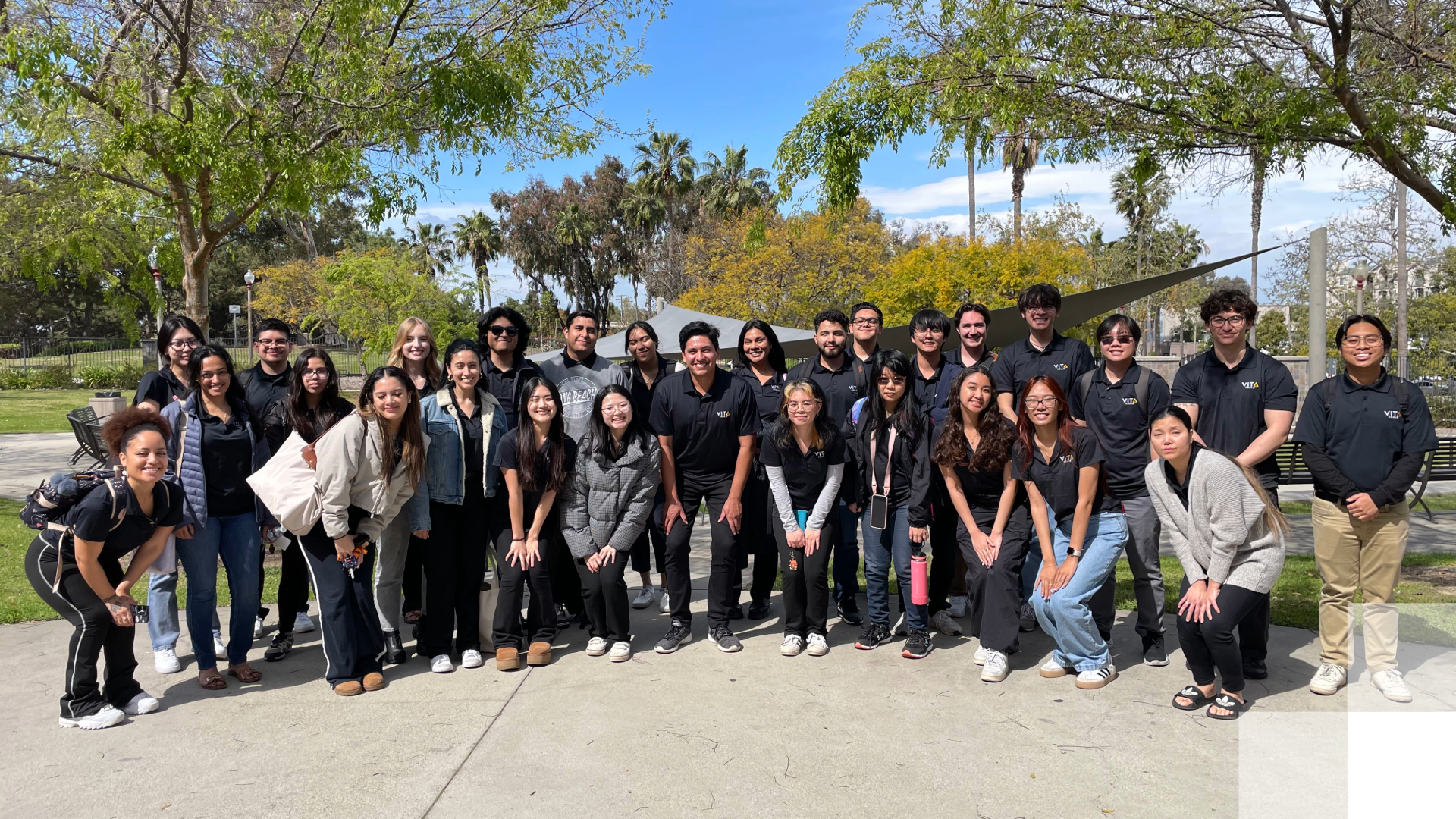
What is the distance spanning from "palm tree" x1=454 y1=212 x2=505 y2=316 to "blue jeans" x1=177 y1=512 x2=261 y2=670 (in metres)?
48.7

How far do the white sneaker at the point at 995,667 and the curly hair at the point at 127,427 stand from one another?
4.06 meters

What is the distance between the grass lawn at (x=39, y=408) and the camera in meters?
20.2

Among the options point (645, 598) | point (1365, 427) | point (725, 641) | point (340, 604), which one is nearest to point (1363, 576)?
point (1365, 427)

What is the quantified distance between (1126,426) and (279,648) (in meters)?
4.77

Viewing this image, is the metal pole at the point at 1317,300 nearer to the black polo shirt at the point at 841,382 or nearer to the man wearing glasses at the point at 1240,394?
the man wearing glasses at the point at 1240,394

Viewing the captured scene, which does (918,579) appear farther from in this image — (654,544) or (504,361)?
(504,361)

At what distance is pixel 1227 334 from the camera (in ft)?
15.4

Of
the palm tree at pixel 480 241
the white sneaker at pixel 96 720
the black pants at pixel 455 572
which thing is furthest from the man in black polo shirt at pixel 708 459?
the palm tree at pixel 480 241

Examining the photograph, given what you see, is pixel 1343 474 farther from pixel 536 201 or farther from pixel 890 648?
pixel 536 201

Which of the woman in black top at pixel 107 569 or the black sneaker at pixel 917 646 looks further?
the black sneaker at pixel 917 646

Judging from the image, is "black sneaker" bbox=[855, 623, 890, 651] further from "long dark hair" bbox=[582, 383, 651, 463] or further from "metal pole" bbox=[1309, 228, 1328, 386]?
"metal pole" bbox=[1309, 228, 1328, 386]

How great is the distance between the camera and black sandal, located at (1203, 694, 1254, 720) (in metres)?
3.99

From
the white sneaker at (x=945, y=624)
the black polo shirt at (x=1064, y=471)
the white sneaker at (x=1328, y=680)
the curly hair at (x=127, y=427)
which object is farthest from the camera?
the white sneaker at (x=945, y=624)

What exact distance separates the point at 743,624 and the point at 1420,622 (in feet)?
12.6
